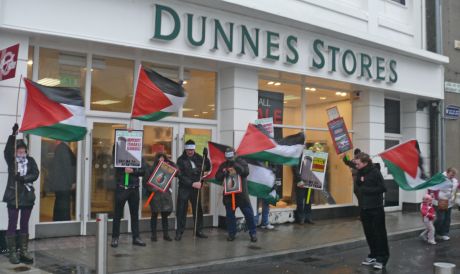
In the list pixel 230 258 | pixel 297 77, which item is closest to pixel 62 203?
pixel 230 258

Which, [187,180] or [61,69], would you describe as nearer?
[61,69]

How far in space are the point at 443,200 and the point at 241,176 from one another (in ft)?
14.4

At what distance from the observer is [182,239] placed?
1005 cm

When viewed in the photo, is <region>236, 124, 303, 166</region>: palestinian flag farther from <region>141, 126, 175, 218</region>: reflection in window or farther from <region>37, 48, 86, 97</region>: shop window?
<region>37, 48, 86, 97</region>: shop window

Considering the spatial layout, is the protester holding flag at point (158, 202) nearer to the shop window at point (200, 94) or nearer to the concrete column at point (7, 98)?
the shop window at point (200, 94)

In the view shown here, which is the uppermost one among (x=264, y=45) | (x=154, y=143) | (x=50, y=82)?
(x=264, y=45)

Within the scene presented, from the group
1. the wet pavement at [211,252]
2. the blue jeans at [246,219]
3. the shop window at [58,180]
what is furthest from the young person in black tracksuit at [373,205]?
the shop window at [58,180]

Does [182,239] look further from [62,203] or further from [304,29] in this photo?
[304,29]

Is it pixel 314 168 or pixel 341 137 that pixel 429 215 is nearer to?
pixel 341 137

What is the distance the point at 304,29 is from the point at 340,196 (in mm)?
4966

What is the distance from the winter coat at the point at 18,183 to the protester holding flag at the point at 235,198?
3620mm

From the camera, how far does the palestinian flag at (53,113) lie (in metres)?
8.06

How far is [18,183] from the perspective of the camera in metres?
7.75

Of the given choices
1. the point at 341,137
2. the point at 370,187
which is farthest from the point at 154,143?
the point at 370,187
